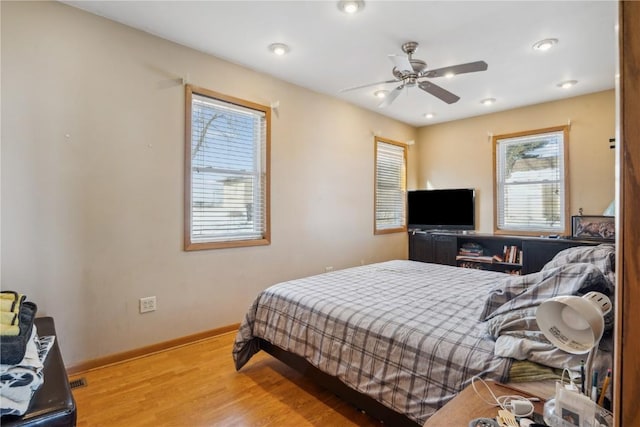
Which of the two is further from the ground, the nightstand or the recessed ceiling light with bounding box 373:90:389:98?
the recessed ceiling light with bounding box 373:90:389:98

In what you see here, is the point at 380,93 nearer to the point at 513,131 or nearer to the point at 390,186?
the point at 390,186

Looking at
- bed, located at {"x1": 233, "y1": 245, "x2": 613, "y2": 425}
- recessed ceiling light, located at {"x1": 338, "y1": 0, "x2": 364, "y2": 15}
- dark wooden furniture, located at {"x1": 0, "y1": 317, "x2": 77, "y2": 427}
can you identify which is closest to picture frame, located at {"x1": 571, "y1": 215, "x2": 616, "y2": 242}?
bed, located at {"x1": 233, "y1": 245, "x2": 613, "y2": 425}

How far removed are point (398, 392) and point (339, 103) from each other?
3.60 meters

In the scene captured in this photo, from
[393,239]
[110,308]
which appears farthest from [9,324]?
[393,239]

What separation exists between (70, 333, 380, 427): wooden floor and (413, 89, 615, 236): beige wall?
389 cm

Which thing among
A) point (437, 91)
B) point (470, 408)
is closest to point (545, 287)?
point (470, 408)

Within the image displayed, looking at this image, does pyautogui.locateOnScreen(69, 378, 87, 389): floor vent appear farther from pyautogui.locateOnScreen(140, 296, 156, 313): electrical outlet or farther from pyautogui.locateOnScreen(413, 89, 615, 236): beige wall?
pyautogui.locateOnScreen(413, 89, 615, 236): beige wall

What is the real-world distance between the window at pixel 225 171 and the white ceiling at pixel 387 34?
52 cm

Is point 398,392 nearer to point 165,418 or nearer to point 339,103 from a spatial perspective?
point 165,418

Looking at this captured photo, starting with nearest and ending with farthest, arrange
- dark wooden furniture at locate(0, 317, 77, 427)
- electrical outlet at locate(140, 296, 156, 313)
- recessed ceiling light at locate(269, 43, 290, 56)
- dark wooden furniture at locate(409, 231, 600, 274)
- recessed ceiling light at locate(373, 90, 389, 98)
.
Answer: dark wooden furniture at locate(0, 317, 77, 427), electrical outlet at locate(140, 296, 156, 313), recessed ceiling light at locate(269, 43, 290, 56), dark wooden furniture at locate(409, 231, 600, 274), recessed ceiling light at locate(373, 90, 389, 98)

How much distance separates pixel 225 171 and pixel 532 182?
13.3 ft

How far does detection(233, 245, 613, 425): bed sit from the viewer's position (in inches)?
53.6

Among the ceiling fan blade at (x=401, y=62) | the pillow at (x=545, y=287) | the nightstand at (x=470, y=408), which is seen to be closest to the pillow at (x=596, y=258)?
the pillow at (x=545, y=287)

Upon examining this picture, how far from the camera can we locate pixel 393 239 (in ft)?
17.0
